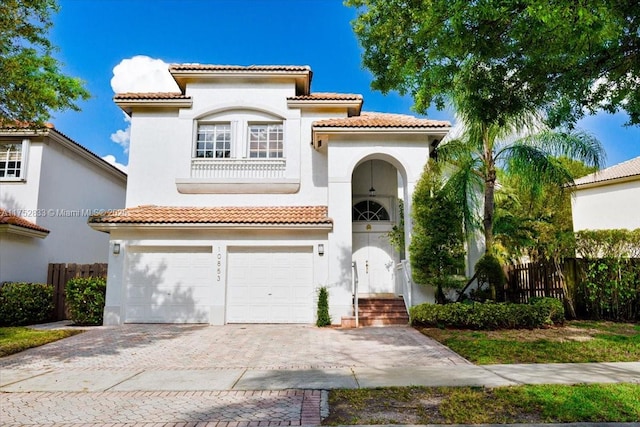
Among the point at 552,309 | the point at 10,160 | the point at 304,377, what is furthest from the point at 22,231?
the point at 552,309

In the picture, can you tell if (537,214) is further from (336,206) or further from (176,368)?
(176,368)

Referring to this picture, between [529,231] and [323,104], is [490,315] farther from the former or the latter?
[323,104]

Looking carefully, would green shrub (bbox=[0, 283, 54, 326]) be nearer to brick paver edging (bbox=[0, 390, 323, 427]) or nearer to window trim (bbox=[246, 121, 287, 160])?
window trim (bbox=[246, 121, 287, 160])

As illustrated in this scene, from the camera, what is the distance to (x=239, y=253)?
13570 mm

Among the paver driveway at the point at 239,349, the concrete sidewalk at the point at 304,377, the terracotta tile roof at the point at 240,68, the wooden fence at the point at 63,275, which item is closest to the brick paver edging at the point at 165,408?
the concrete sidewalk at the point at 304,377

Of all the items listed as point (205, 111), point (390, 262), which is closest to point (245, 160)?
point (205, 111)

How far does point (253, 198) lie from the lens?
14.7m

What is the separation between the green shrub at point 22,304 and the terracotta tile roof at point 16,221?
1.99 metres

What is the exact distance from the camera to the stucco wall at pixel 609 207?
1989cm

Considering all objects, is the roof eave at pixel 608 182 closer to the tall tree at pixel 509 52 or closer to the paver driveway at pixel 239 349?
the tall tree at pixel 509 52

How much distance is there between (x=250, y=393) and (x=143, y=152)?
463 inches

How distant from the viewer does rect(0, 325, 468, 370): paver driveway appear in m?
7.68

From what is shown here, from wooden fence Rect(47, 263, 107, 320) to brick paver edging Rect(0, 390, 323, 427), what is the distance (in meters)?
9.30

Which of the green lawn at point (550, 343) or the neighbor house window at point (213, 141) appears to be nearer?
the green lawn at point (550, 343)
